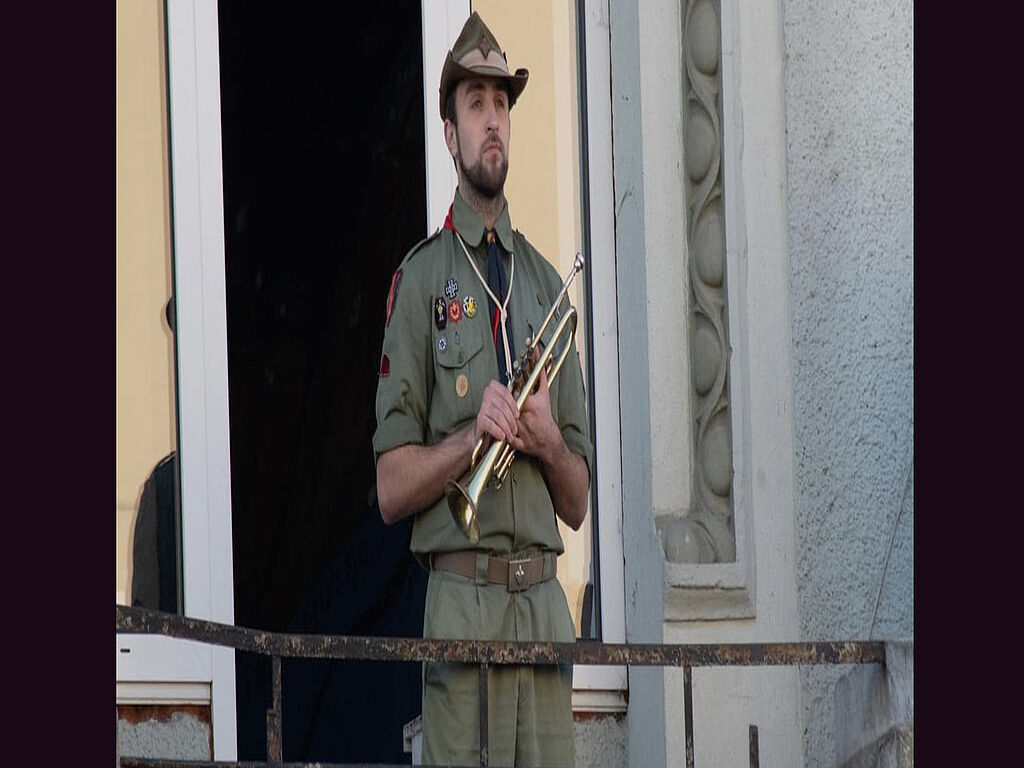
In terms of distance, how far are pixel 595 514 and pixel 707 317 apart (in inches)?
31.7

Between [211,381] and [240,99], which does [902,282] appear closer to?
[211,381]

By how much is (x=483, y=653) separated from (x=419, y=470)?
2.02ft

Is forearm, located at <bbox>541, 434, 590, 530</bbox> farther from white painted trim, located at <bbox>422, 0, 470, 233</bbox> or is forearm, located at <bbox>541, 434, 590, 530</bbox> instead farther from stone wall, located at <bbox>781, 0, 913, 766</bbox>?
white painted trim, located at <bbox>422, 0, 470, 233</bbox>

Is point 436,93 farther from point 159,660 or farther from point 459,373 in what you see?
point 159,660

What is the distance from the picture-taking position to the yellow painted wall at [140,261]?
7699 millimetres

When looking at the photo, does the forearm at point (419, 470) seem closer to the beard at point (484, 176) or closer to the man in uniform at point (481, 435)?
the man in uniform at point (481, 435)

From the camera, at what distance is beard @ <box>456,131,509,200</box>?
646 cm

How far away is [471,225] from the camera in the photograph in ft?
21.3

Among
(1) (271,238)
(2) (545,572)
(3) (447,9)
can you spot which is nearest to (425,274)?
(2) (545,572)

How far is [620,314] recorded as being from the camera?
25.5 feet

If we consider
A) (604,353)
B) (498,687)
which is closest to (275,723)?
(498,687)

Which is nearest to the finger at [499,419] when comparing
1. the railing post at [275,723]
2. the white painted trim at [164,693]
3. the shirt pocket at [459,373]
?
the shirt pocket at [459,373]

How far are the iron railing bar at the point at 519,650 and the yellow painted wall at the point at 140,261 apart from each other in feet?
6.44

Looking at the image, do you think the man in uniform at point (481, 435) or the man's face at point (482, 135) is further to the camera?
the man's face at point (482, 135)
